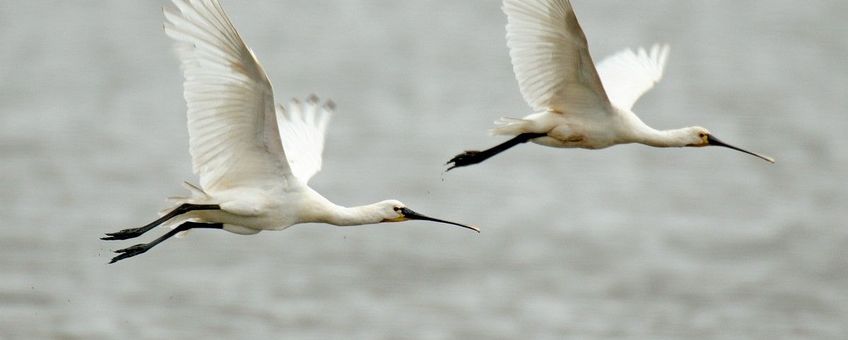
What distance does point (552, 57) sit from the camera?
14430 mm

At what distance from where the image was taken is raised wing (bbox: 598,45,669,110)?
16312 mm

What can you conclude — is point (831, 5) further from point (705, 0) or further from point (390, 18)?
point (390, 18)

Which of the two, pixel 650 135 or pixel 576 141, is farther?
pixel 650 135

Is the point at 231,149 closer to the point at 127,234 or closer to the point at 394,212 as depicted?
the point at 127,234

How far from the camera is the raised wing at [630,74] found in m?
16.3

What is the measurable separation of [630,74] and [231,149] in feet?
14.0

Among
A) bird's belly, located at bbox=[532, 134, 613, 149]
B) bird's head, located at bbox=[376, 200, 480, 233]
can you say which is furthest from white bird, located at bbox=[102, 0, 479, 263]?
bird's belly, located at bbox=[532, 134, 613, 149]

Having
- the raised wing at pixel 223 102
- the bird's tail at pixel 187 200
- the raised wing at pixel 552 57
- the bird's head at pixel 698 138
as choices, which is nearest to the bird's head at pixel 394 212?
the raised wing at pixel 223 102

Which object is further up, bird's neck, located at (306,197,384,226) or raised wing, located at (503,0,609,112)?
raised wing, located at (503,0,609,112)

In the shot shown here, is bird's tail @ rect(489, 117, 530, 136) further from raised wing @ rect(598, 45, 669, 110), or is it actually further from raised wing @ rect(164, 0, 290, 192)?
raised wing @ rect(164, 0, 290, 192)

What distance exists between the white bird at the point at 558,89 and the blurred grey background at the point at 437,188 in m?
6.42

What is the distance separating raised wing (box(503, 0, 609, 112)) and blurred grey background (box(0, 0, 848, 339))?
6.60 m

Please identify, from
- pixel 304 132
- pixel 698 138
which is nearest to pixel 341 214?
pixel 304 132

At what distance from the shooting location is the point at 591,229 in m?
24.5
